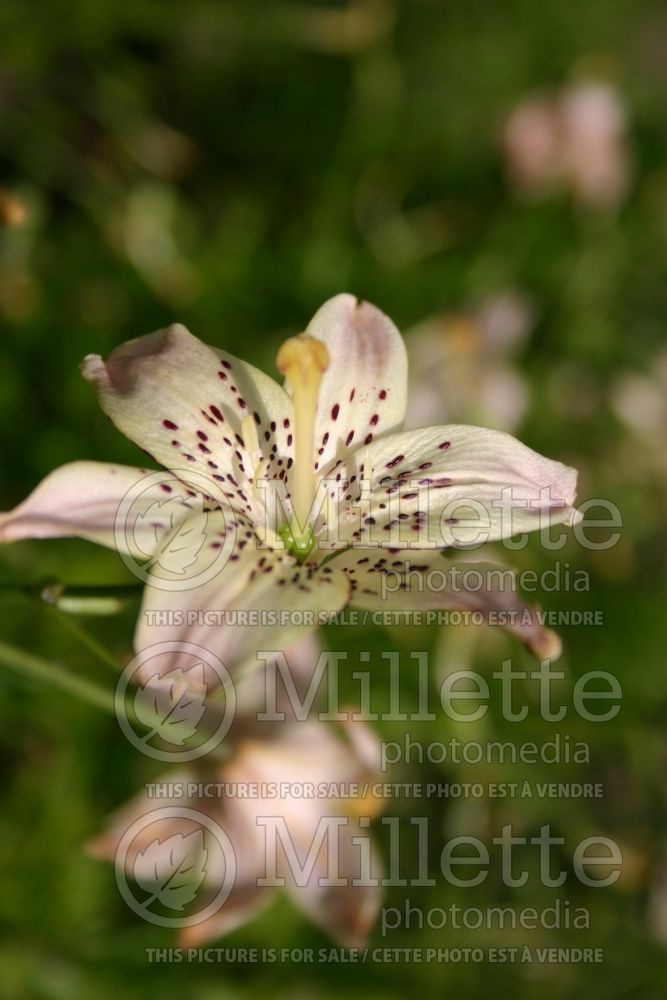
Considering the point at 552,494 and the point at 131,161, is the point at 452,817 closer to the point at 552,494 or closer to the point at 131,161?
the point at 552,494

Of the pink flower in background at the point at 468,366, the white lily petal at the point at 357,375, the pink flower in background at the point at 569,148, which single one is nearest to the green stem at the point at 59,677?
the white lily petal at the point at 357,375

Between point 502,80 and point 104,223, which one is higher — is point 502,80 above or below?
above

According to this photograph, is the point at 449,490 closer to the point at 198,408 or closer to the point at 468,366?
the point at 198,408

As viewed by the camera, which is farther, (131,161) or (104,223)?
(131,161)

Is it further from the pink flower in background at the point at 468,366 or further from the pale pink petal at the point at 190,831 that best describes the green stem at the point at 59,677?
the pink flower in background at the point at 468,366

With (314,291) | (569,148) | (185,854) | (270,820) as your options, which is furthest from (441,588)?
(569,148)

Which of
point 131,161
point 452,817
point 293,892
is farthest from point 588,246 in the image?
point 293,892
